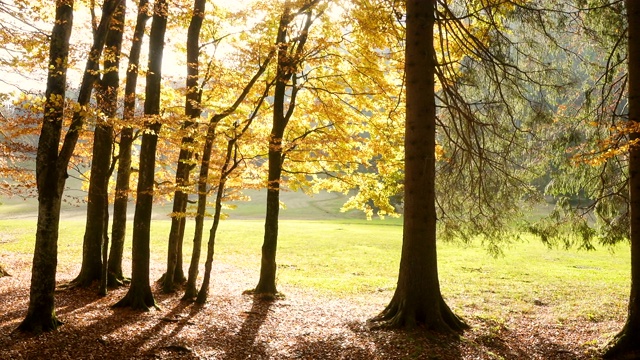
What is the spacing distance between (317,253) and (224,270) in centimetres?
910

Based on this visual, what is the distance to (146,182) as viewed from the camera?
10219 mm

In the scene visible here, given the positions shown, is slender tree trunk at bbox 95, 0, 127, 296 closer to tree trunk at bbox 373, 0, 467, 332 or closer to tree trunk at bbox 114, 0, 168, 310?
tree trunk at bbox 114, 0, 168, 310

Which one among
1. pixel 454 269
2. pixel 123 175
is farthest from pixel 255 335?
pixel 454 269

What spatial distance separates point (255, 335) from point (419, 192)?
4.15 meters

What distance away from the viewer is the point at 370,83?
1352 centimetres

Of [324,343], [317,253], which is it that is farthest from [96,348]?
[317,253]

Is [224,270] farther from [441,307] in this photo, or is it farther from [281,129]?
[441,307]

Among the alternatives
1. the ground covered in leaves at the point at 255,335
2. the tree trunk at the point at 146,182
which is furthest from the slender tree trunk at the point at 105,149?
the tree trunk at the point at 146,182

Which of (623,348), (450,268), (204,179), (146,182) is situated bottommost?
(450,268)

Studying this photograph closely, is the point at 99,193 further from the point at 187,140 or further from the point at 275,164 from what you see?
the point at 275,164

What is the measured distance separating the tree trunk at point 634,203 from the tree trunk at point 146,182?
890 cm

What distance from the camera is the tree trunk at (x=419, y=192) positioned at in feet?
27.7

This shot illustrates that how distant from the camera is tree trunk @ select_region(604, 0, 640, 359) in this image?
7652 mm

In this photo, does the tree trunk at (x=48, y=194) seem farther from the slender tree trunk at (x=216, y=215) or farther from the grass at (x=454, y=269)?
Result: the grass at (x=454, y=269)
